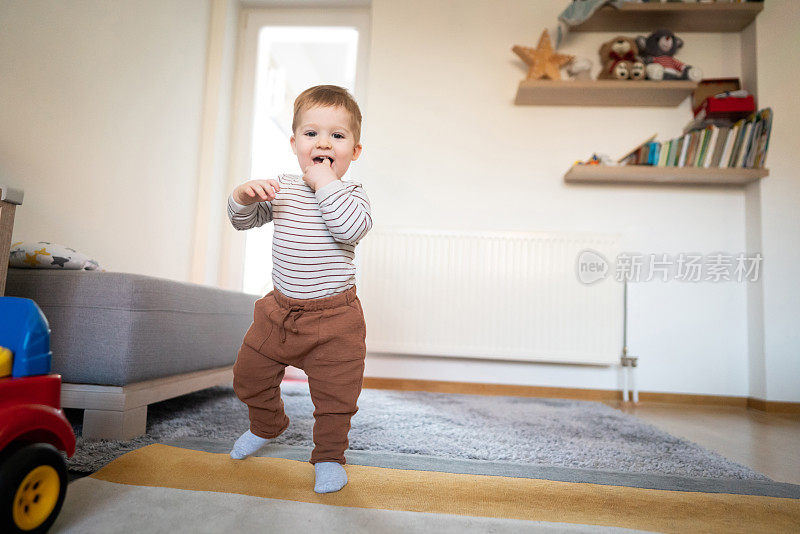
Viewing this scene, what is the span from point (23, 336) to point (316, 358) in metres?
0.46

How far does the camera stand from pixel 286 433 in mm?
1319

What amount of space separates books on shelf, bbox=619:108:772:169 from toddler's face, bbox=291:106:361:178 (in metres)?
1.98

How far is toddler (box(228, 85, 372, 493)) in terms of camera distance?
944 mm

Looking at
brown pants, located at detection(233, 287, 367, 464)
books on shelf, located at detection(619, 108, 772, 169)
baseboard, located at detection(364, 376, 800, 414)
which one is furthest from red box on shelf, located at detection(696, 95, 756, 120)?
brown pants, located at detection(233, 287, 367, 464)

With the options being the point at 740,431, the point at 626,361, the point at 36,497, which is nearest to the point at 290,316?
the point at 36,497

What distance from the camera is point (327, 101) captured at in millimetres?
996

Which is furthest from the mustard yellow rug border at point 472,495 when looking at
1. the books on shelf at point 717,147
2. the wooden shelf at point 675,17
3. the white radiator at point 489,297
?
the wooden shelf at point 675,17

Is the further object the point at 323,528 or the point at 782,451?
the point at 782,451

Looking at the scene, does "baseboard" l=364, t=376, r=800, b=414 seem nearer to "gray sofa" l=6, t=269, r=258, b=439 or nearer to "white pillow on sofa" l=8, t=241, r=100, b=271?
"gray sofa" l=6, t=269, r=258, b=439

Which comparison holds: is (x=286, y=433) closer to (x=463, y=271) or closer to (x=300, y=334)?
(x=300, y=334)

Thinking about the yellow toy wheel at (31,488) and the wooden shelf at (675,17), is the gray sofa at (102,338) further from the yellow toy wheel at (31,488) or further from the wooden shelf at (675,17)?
the wooden shelf at (675,17)

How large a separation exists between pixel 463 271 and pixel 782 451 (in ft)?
4.71

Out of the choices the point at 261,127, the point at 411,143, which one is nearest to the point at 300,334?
the point at 411,143

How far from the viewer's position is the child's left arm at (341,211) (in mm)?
922
